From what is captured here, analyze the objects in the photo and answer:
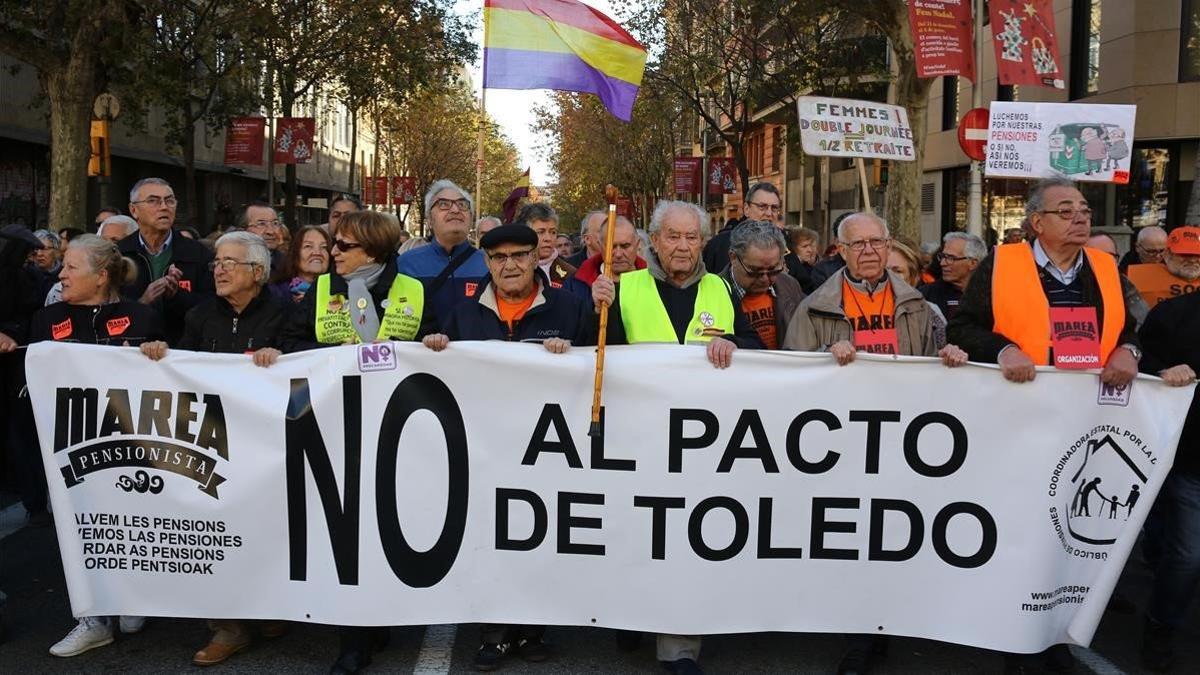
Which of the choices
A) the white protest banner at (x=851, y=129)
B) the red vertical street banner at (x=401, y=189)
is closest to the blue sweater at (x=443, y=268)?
the white protest banner at (x=851, y=129)

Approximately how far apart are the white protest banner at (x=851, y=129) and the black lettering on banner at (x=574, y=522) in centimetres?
663

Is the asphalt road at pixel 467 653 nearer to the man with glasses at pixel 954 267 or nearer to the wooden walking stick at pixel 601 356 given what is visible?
the wooden walking stick at pixel 601 356

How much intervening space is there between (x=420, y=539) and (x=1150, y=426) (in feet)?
9.56

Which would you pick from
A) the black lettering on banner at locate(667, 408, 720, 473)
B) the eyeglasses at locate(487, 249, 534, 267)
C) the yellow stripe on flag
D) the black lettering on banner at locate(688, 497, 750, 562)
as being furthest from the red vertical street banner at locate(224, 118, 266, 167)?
the black lettering on banner at locate(688, 497, 750, 562)

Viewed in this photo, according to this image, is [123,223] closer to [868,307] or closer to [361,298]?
[361,298]

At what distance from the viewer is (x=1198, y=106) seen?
18.2m

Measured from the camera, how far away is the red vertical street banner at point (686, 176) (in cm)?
4181

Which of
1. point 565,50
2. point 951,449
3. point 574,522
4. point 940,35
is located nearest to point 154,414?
point 574,522

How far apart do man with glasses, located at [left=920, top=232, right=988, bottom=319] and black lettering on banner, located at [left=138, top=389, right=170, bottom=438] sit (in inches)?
192

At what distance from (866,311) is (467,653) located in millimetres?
2265

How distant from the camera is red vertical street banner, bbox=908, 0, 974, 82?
44.2 feet

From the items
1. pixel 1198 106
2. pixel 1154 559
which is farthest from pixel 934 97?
pixel 1154 559

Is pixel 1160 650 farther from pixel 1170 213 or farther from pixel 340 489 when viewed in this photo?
pixel 1170 213

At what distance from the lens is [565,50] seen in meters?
5.64
